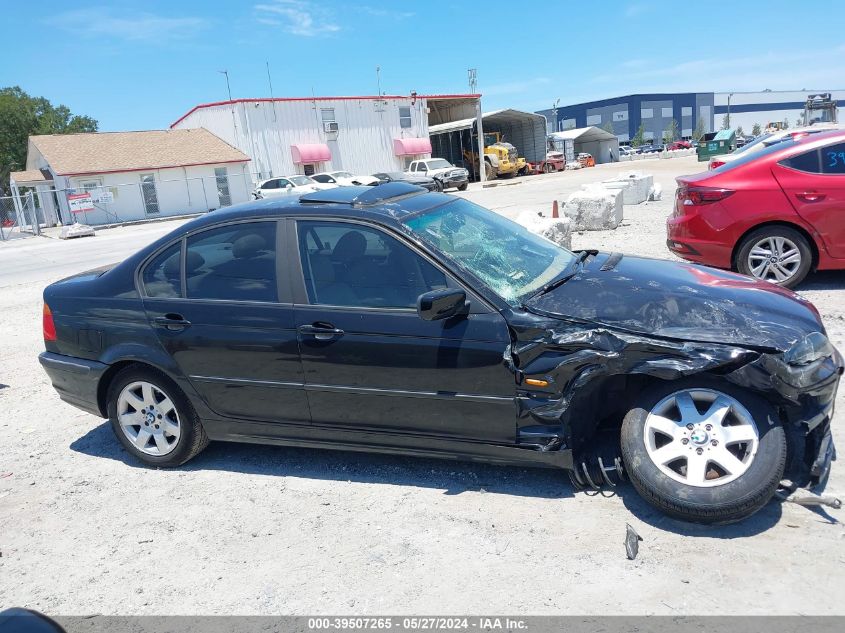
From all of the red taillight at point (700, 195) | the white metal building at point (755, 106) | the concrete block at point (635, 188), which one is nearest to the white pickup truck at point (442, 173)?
the concrete block at point (635, 188)

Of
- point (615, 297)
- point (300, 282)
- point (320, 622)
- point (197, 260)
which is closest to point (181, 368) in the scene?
point (197, 260)

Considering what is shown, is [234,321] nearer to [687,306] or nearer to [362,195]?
[362,195]

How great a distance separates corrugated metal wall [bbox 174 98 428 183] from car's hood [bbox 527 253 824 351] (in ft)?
126

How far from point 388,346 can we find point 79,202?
33214 mm

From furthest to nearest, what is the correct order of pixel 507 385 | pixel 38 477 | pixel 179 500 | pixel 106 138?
pixel 106 138 → pixel 38 477 → pixel 179 500 → pixel 507 385

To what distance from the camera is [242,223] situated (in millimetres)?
4109

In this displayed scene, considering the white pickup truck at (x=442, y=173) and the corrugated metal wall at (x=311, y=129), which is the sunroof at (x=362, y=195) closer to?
Result: the white pickup truck at (x=442, y=173)

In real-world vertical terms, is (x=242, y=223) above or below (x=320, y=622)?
above

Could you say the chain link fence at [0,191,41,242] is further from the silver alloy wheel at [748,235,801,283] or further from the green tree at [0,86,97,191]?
the silver alloy wheel at [748,235,801,283]

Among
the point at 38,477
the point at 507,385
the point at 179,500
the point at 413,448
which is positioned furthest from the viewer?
the point at 38,477

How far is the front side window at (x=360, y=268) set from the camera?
12.0 feet

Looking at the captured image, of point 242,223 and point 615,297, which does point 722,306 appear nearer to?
point 615,297

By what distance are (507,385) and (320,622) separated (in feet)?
4.69

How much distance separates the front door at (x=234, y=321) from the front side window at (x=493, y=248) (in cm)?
94
